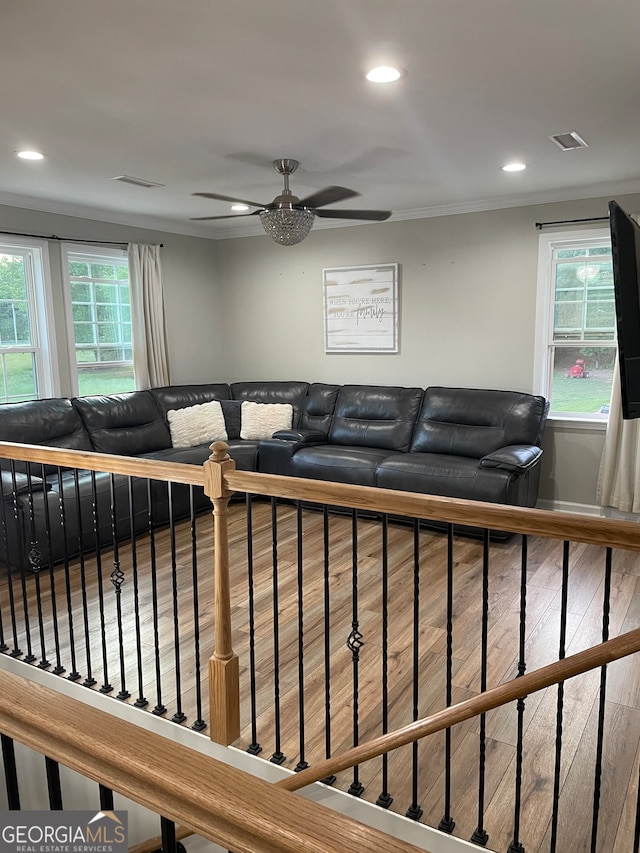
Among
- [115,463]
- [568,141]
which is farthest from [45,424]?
[568,141]

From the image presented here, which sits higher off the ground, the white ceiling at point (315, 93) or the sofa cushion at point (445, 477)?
the white ceiling at point (315, 93)

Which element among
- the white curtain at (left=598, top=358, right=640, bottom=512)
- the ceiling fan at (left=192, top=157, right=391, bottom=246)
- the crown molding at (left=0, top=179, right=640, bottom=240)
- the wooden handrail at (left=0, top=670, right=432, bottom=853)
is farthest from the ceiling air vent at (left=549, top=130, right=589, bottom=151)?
the wooden handrail at (left=0, top=670, right=432, bottom=853)

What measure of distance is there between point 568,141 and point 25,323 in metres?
4.38

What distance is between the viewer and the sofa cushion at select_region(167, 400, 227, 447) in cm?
589

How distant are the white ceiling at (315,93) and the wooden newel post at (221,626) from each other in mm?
1519

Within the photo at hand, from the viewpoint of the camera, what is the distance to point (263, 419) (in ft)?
20.3

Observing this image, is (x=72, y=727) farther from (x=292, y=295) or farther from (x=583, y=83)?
(x=292, y=295)

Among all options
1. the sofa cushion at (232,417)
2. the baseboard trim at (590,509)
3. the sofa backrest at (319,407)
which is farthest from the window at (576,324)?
the sofa cushion at (232,417)

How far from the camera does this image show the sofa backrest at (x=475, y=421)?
5.13 m

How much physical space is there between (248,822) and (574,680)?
8.68 feet

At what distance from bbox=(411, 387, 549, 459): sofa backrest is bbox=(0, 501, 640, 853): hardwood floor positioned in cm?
84

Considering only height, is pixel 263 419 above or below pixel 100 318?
below

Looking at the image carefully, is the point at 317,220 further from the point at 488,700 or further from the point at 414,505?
the point at 488,700

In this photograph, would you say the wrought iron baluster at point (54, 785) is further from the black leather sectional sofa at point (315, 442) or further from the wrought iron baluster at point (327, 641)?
the black leather sectional sofa at point (315, 442)
